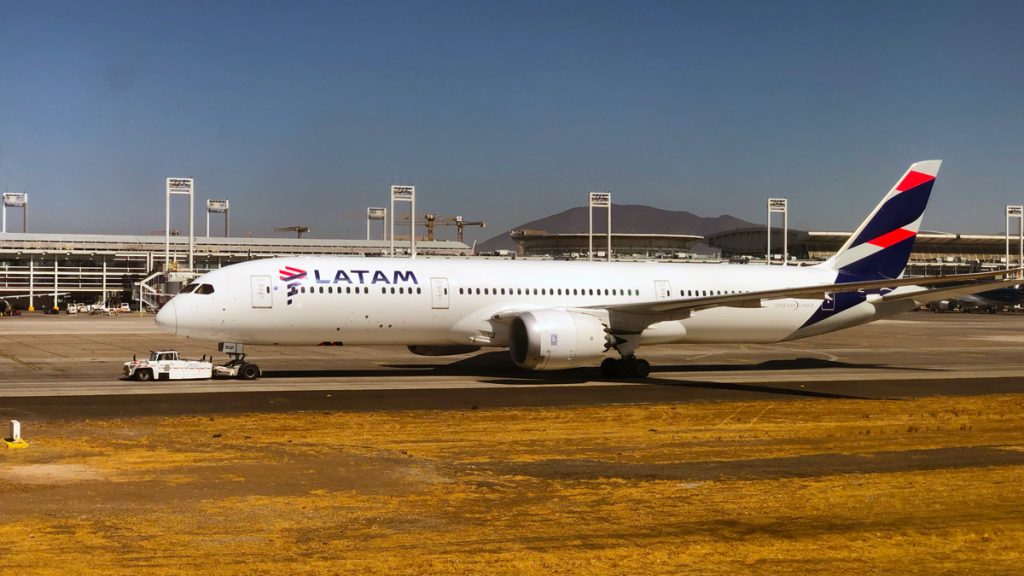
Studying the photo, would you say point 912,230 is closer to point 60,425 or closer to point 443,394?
point 443,394

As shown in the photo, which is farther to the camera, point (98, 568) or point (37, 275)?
point (37, 275)

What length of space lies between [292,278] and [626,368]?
1097 centimetres

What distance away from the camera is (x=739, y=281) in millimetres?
35406

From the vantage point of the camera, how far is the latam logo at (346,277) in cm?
2873

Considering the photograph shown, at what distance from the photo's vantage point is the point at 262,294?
28.4 m

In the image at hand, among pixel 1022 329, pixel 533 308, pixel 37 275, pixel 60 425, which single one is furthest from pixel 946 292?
pixel 37 275

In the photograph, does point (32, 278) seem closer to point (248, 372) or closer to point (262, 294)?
point (248, 372)

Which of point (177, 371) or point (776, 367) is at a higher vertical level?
point (177, 371)

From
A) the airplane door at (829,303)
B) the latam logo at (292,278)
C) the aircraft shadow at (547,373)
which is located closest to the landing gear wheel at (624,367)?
the aircraft shadow at (547,373)

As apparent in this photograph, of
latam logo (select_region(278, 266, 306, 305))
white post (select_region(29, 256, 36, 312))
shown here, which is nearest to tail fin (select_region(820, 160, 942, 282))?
latam logo (select_region(278, 266, 306, 305))

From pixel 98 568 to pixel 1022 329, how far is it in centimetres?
6772

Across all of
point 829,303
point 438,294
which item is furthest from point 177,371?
point 829,303

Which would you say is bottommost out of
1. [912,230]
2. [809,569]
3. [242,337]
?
[809,569]

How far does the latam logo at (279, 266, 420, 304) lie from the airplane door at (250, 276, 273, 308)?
530 millimetres
